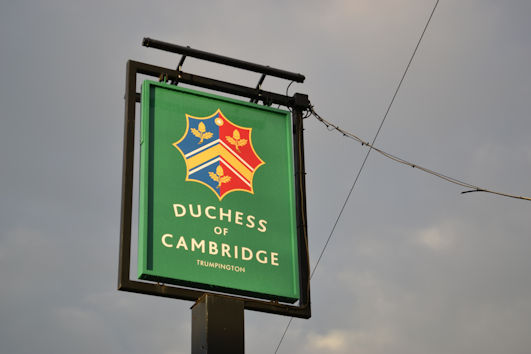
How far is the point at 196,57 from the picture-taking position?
11.5m

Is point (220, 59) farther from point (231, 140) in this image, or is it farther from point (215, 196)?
point (215, 196)

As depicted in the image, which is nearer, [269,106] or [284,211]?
[284,211]

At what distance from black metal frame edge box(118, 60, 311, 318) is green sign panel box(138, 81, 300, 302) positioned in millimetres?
102

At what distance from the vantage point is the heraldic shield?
10586 mm

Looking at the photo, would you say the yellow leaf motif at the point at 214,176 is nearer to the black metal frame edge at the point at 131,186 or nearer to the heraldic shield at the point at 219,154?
the heraldic shield at the point at 219,154

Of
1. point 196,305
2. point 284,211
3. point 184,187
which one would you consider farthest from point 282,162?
point 196,305

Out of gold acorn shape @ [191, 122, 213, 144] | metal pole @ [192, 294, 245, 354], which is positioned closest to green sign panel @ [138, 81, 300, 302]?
gold acorn shape @ [191, 122, 213, 144]

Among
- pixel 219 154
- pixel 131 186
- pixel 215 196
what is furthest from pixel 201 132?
pixel 131 186

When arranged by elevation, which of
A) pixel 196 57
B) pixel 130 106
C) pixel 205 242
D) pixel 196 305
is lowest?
pixel 196 305

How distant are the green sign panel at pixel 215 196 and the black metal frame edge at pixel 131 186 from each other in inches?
4.0

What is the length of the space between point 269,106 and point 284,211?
1425 mm

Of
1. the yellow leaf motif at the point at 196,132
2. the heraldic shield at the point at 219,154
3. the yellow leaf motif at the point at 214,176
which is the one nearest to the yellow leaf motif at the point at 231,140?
the heraldic shield at the point at 219,154

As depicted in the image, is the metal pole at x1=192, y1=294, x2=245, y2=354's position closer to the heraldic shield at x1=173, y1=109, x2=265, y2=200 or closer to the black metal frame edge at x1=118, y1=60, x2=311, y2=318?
the black metal frame edge at x1=118, y1=60, x2=311, y2=318

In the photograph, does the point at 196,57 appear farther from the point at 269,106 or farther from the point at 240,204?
the point at 240,204
